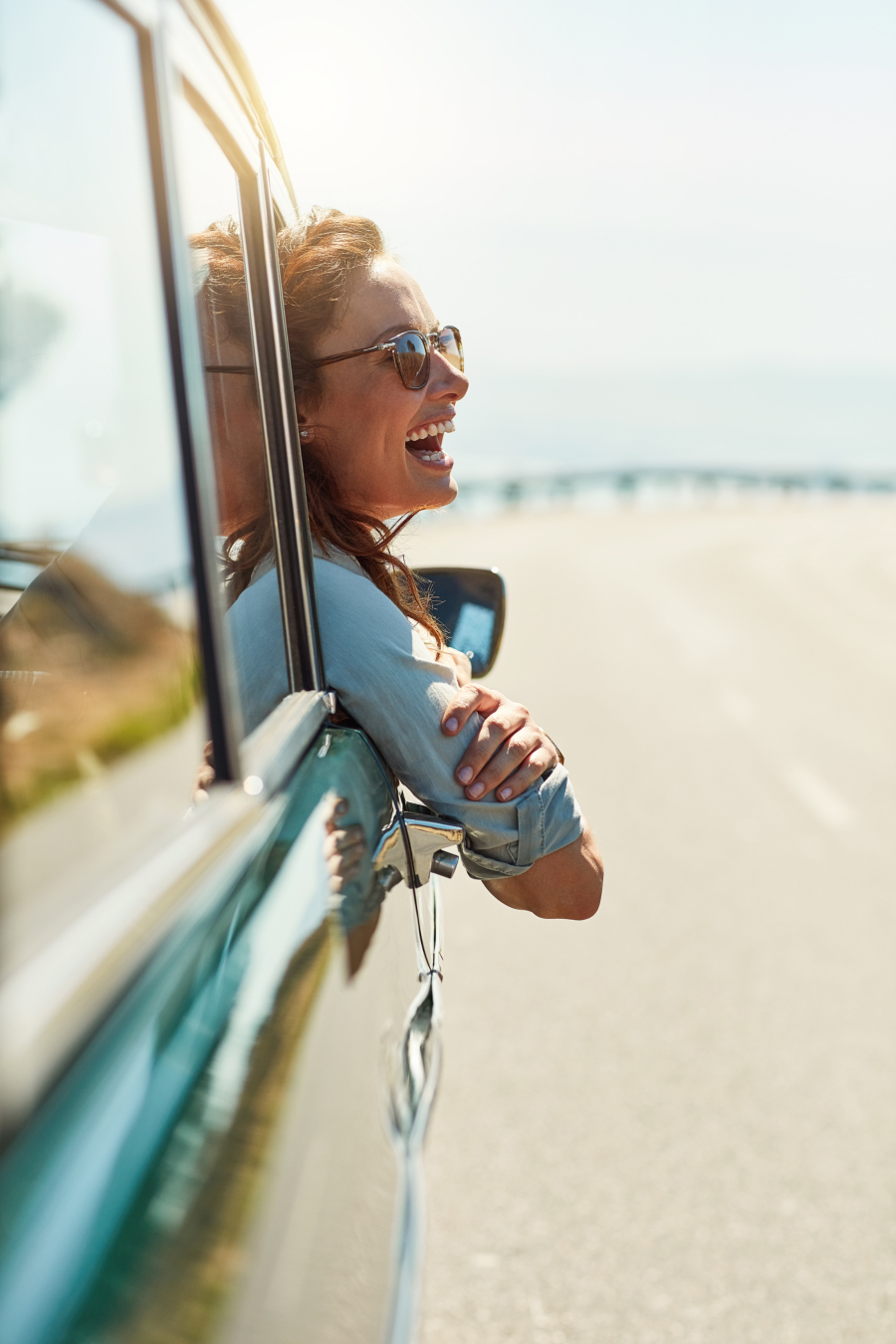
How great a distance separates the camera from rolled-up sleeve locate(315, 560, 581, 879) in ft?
5.46

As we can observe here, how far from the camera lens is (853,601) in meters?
22.4

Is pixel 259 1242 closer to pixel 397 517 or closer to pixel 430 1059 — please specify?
pixel 430 1059

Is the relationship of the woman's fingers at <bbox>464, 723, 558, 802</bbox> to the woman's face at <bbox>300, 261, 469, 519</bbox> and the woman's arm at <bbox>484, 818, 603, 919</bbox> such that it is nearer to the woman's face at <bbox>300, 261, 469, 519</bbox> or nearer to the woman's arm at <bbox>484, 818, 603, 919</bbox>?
the woman's arm at <bbox>484, 818, 603, 919</bbox>

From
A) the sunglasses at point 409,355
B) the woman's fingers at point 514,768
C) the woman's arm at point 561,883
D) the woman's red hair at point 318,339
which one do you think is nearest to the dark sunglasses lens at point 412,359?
the sunglasses at point 409,355

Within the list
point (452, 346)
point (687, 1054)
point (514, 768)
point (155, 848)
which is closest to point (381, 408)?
point (452, 346)

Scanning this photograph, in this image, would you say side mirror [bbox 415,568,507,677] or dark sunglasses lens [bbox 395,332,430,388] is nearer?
dark sunglasses lens [bbox 395,332,430,388]

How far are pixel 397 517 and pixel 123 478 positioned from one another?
38.7 inches

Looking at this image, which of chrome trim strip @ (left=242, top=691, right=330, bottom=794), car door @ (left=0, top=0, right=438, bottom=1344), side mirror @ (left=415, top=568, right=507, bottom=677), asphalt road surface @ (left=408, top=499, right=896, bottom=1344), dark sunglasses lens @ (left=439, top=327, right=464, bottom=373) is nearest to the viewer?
car door @ (left=0, top=0, right=438, bottom=1344)

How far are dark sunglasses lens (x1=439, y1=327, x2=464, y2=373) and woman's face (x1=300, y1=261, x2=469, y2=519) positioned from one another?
25 millimetres

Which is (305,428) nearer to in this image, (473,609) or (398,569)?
(398,569)

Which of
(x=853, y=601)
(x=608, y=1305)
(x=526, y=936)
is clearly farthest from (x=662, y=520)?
(x=608, y=1305)

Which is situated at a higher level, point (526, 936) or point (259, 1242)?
point (259, 1242)

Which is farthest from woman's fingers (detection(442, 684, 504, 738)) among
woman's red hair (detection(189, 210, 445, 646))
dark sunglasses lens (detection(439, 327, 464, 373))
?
dark sunglasses lens (detection(439, 327, 464, 373))

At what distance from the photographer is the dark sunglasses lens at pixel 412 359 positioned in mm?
1887
